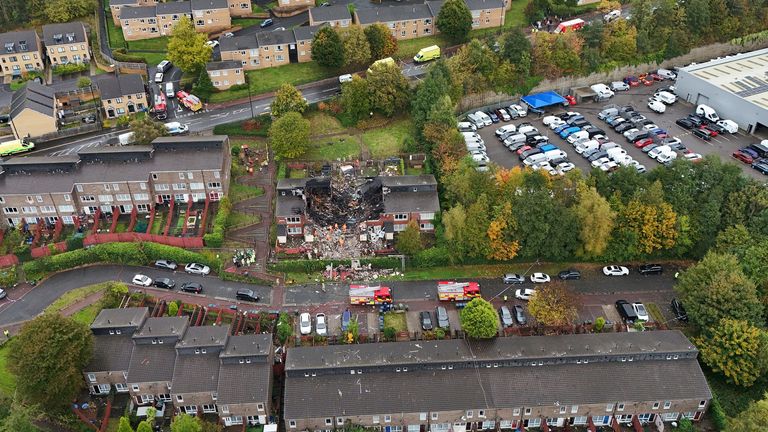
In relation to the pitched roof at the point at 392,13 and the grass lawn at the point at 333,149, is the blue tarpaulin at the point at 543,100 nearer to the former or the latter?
the pitched roof at the point at 392,13

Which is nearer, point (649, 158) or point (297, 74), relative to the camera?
point (649, 158)

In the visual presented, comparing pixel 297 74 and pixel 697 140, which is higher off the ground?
pixel 297 74

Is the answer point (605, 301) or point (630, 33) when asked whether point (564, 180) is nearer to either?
point (605, 301)

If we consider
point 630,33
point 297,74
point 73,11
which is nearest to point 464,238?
point 297,74

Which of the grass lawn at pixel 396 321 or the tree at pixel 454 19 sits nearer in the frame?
the grass lawn at pixel 396 321

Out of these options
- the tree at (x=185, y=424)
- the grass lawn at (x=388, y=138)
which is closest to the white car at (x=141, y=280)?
the tree at (x=185, y=424)

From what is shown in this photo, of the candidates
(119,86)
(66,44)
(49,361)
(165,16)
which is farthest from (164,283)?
(165,16)
